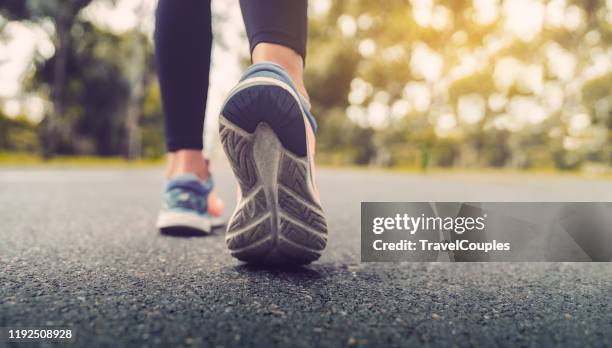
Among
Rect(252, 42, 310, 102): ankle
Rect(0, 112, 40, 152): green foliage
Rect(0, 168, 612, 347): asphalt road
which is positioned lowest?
Rect(0, 168, 612, 347): asphalt road

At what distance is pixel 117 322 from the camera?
0.54 metres

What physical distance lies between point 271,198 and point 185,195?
565 millimetres

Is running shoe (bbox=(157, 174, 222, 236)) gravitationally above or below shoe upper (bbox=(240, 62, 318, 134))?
below

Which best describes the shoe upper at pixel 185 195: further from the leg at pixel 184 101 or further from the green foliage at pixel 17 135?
the green foliage at pixel 17 135

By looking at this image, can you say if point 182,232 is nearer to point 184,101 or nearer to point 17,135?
point 184,101

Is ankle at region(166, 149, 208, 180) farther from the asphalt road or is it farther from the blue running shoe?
the asphalt road

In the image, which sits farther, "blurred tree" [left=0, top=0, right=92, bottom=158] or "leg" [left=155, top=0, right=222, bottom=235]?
"blurred tree" [left=0, top=0, right=92, bottom=158]

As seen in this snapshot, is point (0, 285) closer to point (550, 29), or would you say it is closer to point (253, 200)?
point (253, 200)

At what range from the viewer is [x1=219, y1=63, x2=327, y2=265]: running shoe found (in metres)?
0.73

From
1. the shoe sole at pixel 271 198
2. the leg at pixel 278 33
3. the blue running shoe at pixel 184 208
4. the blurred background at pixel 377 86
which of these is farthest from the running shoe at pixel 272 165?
the blurred background at pixel 377 86

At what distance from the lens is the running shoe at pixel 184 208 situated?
49.4 inches

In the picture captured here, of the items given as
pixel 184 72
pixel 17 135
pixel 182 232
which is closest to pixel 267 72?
pixel 184 72

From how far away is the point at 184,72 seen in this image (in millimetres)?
1236

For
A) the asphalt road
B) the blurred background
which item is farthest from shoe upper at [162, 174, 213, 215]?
the blurred background
